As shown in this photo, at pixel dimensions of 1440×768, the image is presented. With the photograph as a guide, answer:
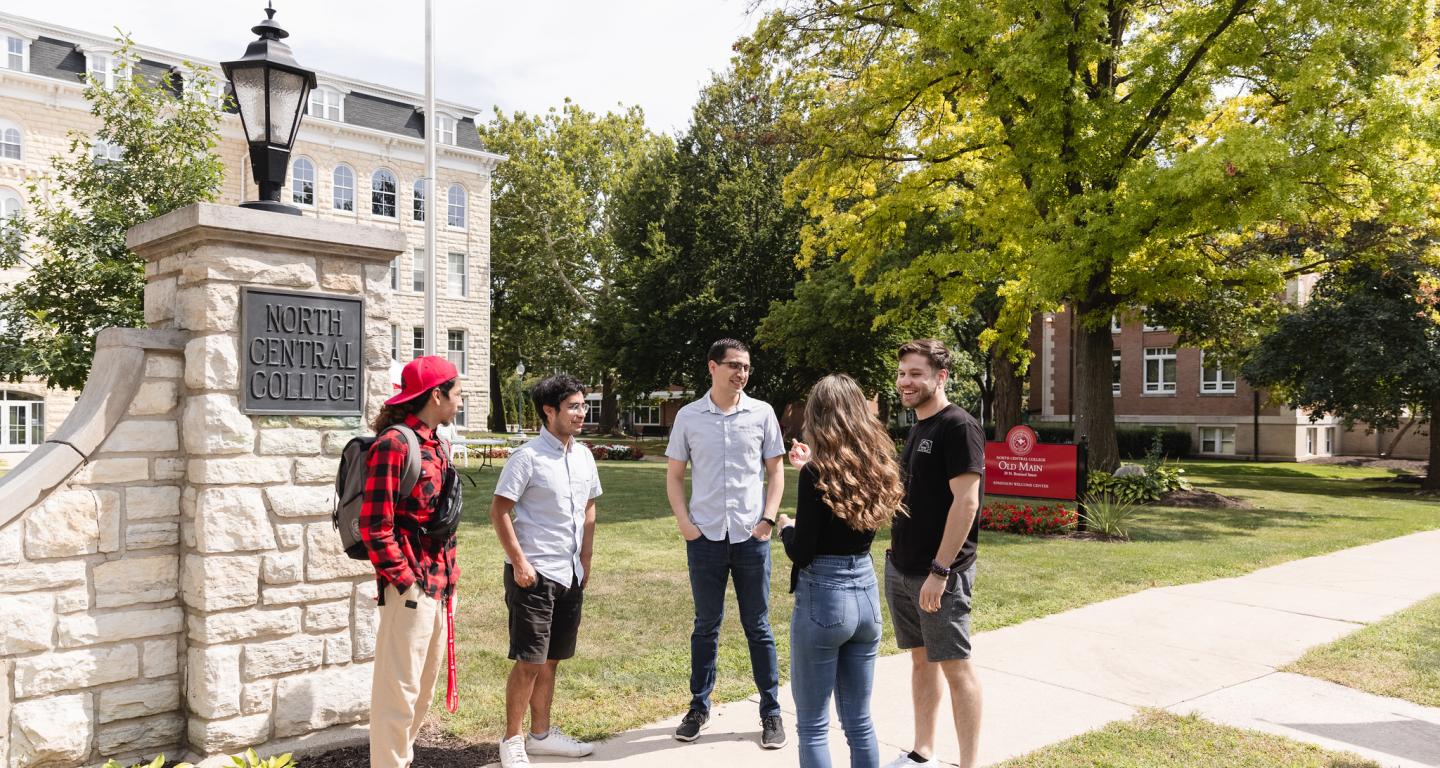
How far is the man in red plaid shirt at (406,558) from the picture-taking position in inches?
142

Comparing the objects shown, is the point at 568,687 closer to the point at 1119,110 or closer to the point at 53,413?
the point at 1119,110

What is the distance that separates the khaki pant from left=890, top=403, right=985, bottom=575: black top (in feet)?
6.85

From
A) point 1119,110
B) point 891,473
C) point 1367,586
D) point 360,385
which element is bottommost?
point 1367,586

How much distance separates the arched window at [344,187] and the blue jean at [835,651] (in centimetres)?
3720

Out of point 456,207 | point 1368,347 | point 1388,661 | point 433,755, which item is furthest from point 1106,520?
point 456,207

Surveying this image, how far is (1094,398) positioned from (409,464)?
1458cm

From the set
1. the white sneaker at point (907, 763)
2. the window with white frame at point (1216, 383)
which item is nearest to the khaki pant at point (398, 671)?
the white sneaker at point (907, 763)

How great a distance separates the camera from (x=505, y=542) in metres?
4.18

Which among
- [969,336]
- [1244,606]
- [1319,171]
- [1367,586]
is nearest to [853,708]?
[1244,606]

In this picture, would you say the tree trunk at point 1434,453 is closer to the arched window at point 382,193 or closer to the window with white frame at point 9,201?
the arched window at point 382,193

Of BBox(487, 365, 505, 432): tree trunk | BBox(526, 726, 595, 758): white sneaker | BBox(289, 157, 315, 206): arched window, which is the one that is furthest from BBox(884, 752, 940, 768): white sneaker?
BBox(487, 365, 505, 432): tree trunk

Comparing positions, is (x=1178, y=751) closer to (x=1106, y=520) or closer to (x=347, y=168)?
(x=1106, y=520)

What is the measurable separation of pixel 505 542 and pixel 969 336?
1295 inches

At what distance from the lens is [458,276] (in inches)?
1574
